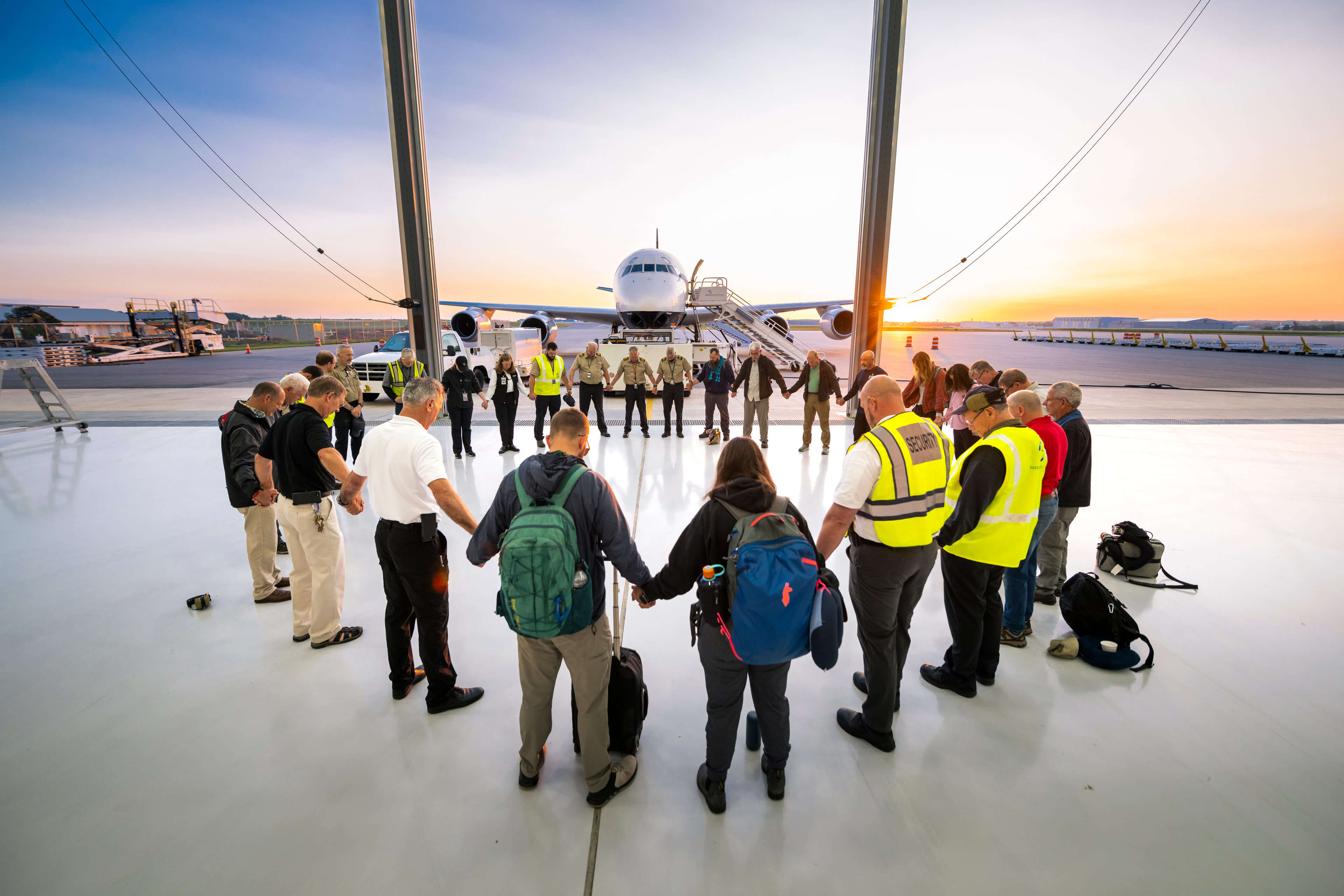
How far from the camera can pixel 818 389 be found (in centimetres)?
736

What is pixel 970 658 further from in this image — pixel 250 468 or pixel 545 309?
pixel 545 309

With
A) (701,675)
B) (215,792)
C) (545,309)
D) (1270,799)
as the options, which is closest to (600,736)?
(701,675)

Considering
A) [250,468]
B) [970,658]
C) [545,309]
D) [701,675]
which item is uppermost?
[545,309]

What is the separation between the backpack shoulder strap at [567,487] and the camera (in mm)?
1771

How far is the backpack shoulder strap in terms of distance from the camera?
177cm

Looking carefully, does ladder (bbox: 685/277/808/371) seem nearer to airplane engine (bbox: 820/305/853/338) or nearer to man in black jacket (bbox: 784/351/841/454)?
airplane engine (bbox: 820/305/853/338)

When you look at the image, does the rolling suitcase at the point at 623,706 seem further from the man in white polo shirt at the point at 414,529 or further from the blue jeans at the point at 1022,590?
the blue jeans at the point at 1022,590

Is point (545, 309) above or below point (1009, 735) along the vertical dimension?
above

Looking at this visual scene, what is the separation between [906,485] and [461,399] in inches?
261

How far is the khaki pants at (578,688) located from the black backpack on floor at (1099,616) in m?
2.82

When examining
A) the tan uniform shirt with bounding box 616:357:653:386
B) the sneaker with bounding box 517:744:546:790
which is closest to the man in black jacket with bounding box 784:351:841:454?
the tan uniform shirt with bounding box 616:357:653:386

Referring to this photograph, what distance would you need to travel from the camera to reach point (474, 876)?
5.74 feet

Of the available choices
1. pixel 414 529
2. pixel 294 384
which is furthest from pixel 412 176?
pixel 414 529

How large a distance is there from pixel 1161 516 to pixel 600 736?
→ 6146mm
